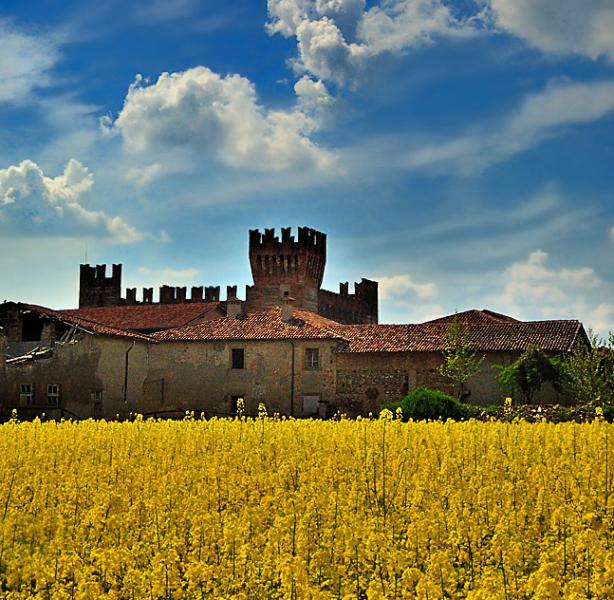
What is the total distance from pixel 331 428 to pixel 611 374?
19.1m

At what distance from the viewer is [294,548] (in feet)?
27.9

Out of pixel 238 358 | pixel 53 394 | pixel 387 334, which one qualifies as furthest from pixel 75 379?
pixel 387 334

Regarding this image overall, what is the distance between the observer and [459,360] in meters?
36.8

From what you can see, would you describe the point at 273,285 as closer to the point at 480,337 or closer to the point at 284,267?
the point at 284,267

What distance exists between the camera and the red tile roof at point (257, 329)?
39.6 m

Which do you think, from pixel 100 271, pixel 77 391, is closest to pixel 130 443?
pixel 77 391

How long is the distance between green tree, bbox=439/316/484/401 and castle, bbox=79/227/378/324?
2493cm

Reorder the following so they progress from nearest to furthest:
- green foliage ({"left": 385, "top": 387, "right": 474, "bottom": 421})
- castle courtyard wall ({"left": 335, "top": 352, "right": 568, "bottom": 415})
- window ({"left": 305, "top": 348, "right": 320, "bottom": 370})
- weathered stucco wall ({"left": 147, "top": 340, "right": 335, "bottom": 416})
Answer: green foliage ({"left": 385, "top": 387, "right": 474, "bottom": 421}) < castle courtyard wall ({"left": 335, "top": 352, "right": 568, "bottom": 415}) < weathered stucco wall ({"left": 147, "top": 340, "right": 335, "bottom": 416}) < window ({"left": 305, "top": 348, "right": 320, "bottom": 370})

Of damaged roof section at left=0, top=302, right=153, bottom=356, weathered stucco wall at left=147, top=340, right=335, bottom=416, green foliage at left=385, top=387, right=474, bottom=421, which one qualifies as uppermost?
damaged roof section at left=0, top=302, right=153, bottom=356

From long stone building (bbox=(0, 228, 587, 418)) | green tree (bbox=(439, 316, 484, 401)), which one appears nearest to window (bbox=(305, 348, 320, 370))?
long stone building (bbox=(0, 228, 587, 418))

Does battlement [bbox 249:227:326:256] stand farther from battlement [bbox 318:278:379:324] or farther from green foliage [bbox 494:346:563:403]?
green foliage [bbox 494:346:563:403]

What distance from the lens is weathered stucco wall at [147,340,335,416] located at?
38.9 m

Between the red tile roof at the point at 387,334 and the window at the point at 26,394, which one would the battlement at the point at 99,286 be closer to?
the red tile roof at the point at 387,334

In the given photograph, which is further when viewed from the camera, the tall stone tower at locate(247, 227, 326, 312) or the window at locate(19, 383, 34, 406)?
the tall stone tower at locate(247, 227, 326, 312)
